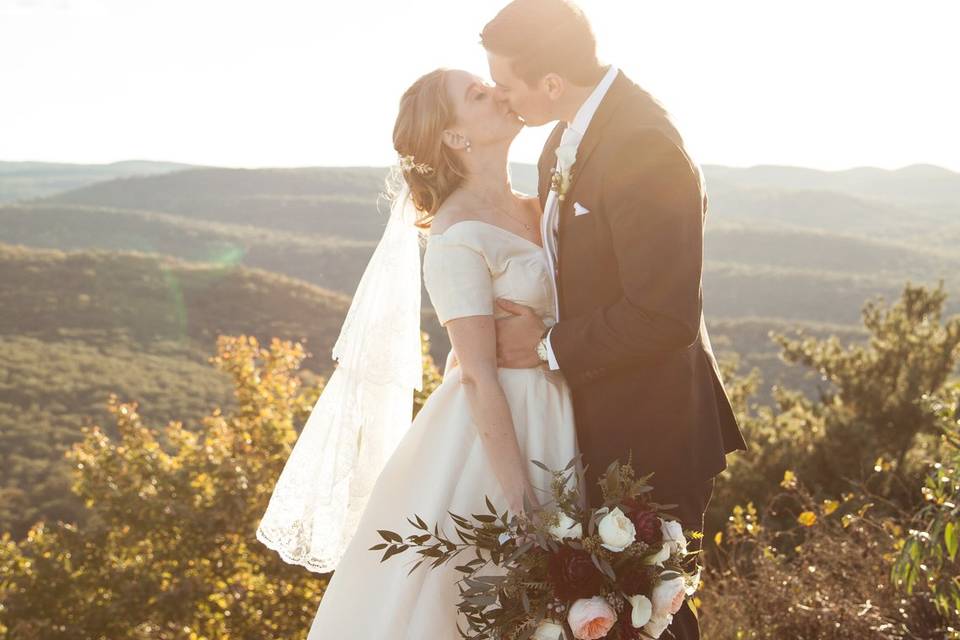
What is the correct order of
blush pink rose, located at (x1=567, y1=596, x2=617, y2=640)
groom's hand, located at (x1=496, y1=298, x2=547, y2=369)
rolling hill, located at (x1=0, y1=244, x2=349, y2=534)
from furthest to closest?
rolling hill, located at (x1=0, y1=244, x2=349, y2=534), groom's hand, located at (x1=496, y1=298, x2=547, y2=369), blush pink rose, located at (x1=567, y1=596, x2=617, y2=640)

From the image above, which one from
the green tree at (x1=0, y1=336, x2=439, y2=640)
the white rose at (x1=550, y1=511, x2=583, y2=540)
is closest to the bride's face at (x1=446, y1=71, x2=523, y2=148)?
the white rose at (x1=550, y1=511, x2=583, y2=540)

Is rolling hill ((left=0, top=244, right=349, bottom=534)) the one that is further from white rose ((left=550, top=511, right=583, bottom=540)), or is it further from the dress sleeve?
white rose ((left=550, top=511, right=583, bottom=540))

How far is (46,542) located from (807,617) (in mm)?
5817

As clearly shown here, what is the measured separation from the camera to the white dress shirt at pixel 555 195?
2.63 metres

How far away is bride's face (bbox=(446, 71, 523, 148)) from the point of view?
2.99 meters

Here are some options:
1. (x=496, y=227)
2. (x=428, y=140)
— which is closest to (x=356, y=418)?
(x=496, y=227)

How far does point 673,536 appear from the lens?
235 centimetres

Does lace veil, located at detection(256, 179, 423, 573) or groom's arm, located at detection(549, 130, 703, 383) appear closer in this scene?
groom's arm, located at detection(549, 130, 703, 383)

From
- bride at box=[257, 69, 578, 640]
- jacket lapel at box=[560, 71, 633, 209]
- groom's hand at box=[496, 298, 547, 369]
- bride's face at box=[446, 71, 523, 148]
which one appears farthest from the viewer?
bride's face at box=[446, 71, 523, 148]

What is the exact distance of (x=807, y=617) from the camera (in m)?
4.22

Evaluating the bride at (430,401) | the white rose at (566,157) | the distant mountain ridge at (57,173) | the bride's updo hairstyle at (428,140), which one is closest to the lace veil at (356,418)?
the bride at (430,401)

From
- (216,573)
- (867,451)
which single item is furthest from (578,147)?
(867,451)

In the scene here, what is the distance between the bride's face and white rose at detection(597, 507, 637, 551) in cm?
135

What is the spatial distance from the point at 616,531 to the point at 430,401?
88 centimetres
